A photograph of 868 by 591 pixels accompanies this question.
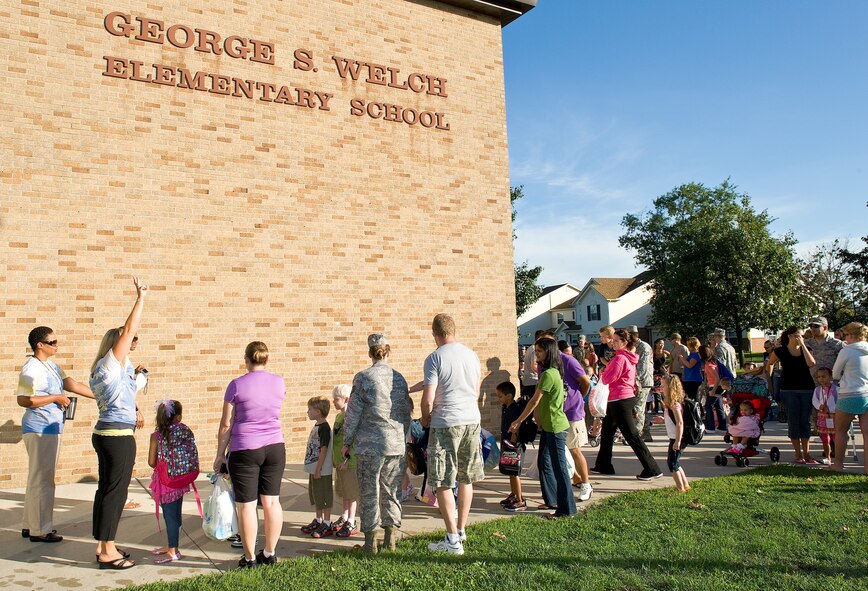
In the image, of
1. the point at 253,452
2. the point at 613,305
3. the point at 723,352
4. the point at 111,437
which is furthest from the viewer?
the point at 613,305

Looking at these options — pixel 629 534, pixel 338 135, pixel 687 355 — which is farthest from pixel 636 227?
pixel 629 534

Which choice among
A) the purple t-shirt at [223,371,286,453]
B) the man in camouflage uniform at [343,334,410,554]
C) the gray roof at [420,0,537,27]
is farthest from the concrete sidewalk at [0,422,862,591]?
the gray roof at [420,0,537,27]

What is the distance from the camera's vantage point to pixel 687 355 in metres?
11.3

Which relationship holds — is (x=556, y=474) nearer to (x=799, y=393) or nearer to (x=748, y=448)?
(x=748, y=448)

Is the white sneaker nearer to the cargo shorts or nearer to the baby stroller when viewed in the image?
the cargo shorts

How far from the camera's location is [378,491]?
4773 millimetres

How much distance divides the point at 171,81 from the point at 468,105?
15.4 ft

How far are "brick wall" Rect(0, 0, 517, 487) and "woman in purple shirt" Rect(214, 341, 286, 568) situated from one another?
142 inches

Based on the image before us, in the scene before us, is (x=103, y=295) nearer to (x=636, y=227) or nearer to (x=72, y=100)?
(x=72, y=100)

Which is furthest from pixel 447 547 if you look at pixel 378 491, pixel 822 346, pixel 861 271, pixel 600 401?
pixel 861 271

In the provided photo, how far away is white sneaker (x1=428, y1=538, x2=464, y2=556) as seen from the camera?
4.67 metres

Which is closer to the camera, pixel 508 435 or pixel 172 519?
pixel 172 519

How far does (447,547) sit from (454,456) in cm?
70

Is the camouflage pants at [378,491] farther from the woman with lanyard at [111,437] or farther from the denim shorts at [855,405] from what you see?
the denim shorts at [855,405]
